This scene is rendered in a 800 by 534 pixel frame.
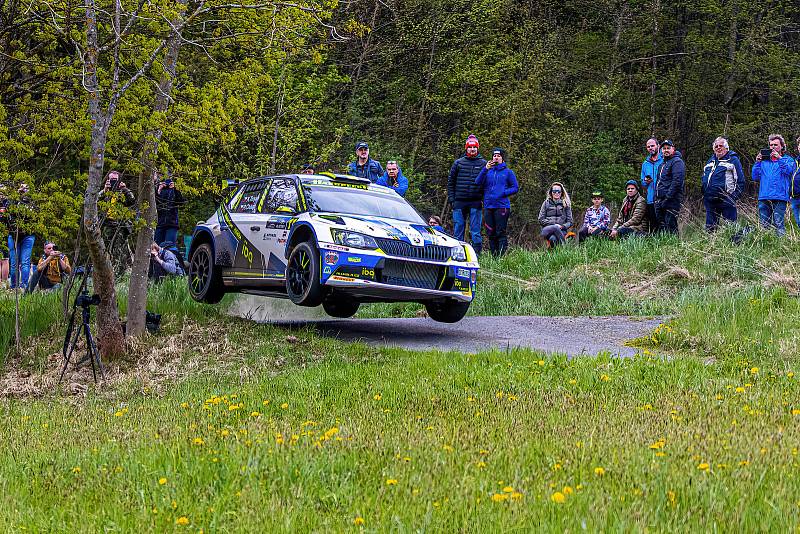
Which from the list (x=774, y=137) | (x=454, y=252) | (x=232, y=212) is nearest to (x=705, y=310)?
(x=454, y=252)

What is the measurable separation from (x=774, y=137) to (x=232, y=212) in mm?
9139

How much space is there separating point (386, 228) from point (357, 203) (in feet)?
3.61

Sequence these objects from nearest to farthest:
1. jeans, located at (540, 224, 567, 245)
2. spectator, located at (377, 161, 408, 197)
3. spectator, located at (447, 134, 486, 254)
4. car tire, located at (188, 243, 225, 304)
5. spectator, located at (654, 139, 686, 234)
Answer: car tire, located at (188, 243, 225, 304) < spectator, located at (377, 161, 408, 197) < spectator, located at (654, 139, 686, 234) < spectator, located at (447, 134, 486, 254) < jeans, located at (540, 224, 567, 245)

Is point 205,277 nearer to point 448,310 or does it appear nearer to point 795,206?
point 448,310

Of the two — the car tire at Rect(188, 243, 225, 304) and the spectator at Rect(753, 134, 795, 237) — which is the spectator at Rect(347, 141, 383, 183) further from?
the spectator at Rect(753, 134, 795, 237)

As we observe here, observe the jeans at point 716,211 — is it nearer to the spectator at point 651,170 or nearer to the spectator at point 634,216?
the spectator at point 651,170

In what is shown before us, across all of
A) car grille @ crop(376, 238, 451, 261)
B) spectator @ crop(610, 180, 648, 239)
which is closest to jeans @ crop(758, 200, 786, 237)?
spectator @ crop(610, 180, 648, 239)

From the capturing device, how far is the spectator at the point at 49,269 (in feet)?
58.5

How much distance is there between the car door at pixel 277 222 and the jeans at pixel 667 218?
799cm

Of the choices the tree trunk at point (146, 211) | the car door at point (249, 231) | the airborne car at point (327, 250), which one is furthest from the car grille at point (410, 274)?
the tree trunk at point (146, 211)

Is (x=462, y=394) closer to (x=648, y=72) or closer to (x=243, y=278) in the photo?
(x=243, y=278)

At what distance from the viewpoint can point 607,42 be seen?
118ft

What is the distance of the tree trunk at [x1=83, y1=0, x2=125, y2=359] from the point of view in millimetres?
10781

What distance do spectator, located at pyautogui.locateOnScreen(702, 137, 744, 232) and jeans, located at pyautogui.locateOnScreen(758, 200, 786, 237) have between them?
0.48 meters
